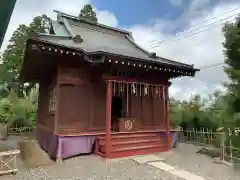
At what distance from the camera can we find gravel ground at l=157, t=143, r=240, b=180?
5.34 meters

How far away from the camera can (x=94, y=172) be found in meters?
5.47

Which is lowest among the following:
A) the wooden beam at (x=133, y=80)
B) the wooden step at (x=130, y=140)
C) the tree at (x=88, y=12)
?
the wooden step at (x=130, y=140)

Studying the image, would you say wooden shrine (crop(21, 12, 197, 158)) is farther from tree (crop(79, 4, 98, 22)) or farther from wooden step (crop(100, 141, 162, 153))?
tree (crop(79, 4, 98, 22))

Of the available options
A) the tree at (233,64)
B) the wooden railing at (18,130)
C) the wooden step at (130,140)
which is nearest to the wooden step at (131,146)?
the wooden step at (130,140)

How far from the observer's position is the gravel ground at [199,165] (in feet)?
17.5

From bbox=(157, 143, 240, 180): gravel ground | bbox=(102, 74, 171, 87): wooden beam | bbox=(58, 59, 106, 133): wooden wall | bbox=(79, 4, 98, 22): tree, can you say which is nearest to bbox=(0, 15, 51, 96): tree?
bbox=(79, 4, 98, 22): tree

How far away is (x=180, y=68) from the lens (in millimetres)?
7949

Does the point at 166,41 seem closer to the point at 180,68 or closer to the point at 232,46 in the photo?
the point at 180,68

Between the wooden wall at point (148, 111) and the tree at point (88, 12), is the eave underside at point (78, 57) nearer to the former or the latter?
Result: the wooden wall at point (148, 111)

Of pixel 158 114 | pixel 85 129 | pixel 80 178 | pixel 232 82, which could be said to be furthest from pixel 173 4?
pixel 80 178

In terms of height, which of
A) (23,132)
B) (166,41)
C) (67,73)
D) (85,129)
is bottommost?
(23,132)

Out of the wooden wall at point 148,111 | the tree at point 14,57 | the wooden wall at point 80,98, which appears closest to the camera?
the wooden wall at point 80,98

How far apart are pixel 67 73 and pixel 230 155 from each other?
546 centimetres

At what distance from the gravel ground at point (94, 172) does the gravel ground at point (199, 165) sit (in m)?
0.89
